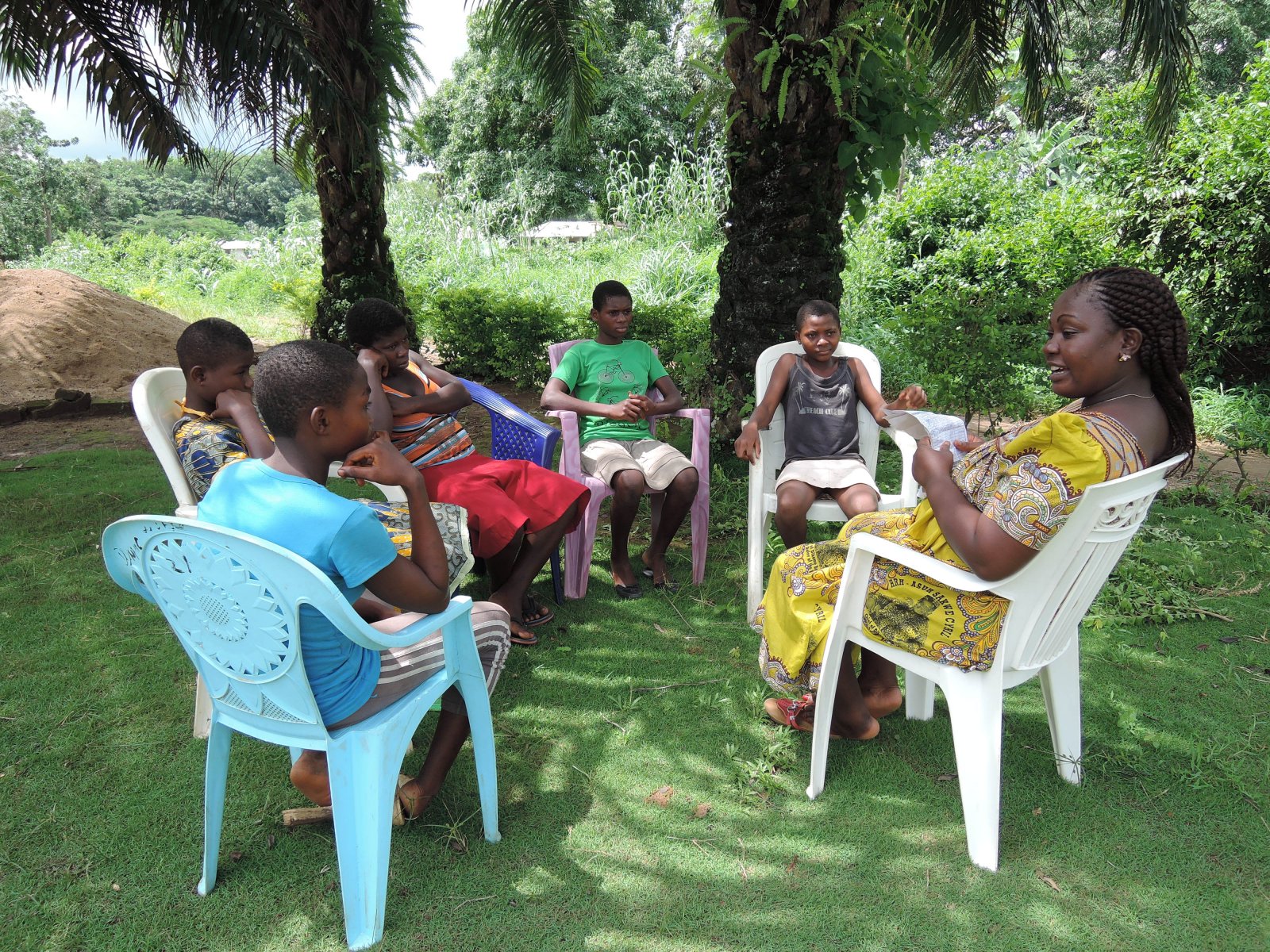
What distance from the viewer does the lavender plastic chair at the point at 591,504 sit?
394 cm

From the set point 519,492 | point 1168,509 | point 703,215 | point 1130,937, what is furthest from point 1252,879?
point 703,215

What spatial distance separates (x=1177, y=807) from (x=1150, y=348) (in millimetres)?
1473

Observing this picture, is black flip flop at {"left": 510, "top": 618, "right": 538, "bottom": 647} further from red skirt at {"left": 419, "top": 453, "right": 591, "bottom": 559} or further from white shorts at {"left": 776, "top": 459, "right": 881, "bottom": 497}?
white shorts at {"left": 776, "top": 459, "right": 881, "bottom": 497}

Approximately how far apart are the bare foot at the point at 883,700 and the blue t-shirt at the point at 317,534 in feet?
5.92

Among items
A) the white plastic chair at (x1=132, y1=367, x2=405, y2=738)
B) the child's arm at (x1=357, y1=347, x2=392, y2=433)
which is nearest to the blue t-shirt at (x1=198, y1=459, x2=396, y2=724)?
the white plastic chair at (x1=132, y1=367, x2=405, y2=738)

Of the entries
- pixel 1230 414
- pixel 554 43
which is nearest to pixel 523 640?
pixel 554 43

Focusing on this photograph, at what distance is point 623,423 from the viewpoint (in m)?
4.29

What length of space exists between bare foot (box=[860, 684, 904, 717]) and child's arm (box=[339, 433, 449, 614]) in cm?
163

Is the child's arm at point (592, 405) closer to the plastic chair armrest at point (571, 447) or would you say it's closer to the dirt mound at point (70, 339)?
the plastic chair armrest at point (571, 447)

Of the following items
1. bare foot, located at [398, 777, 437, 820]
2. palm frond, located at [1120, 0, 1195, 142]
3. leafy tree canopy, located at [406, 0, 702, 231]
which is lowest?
bare foot, located at [398, 777, 437, 820]

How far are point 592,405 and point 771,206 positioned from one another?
1.79 meters

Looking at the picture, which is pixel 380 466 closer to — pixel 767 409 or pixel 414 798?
pixel 414 798

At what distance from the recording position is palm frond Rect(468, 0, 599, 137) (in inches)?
266

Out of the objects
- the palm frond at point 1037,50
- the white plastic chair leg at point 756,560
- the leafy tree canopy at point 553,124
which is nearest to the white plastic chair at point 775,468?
the white plastic chair leg at point 756,560
